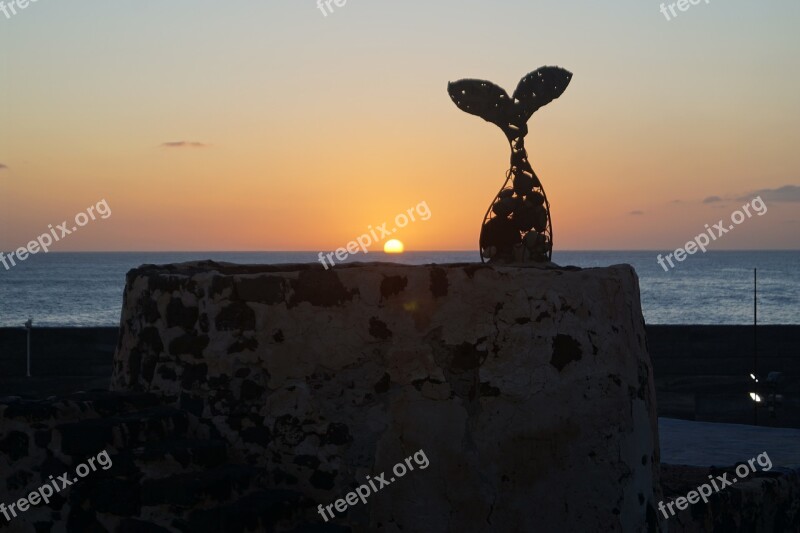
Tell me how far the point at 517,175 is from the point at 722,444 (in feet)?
13.6

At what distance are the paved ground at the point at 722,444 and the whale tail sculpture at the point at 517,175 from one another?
2.89m

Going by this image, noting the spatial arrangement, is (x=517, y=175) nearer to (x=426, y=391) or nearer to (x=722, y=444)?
(x=426, y=391)

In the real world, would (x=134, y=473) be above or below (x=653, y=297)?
above

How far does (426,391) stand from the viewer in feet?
16.0

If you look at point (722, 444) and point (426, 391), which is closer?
point (426, 391)

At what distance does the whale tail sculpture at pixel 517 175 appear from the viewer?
745cm

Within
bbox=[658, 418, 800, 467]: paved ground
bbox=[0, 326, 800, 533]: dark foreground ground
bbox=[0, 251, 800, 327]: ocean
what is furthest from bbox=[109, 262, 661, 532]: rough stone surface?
bbox=[0, 251, 800, 327]: ocean

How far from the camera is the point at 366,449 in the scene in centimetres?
490

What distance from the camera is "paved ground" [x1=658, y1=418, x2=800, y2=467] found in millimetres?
9031

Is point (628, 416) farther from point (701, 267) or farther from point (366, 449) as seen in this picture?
point (701, 267)

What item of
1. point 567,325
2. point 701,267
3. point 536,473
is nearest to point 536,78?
point 567,325

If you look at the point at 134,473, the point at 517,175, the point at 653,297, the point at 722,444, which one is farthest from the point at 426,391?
the point at 653,297

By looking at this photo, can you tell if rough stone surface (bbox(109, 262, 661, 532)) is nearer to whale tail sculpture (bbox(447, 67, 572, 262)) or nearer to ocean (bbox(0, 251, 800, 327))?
whale tail sculpture (bbox(447, 67, 572, 262))

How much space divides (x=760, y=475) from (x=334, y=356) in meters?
4.56
